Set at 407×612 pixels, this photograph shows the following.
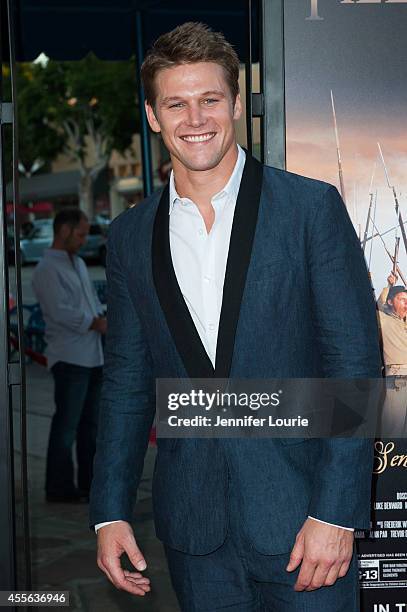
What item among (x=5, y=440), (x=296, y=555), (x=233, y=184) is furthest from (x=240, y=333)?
(x=5, y=440)

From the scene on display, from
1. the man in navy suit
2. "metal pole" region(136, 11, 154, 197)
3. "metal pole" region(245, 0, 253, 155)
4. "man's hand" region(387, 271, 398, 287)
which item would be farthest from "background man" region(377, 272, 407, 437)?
"metal pole" region(136, 11, 154, 197)

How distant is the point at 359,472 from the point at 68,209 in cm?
510

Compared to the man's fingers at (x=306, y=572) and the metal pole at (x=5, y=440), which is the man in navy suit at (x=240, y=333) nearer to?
the man's fingers at (x=306, y=572)

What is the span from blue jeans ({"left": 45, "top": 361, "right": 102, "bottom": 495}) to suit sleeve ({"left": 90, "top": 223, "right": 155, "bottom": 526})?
13.9 ft

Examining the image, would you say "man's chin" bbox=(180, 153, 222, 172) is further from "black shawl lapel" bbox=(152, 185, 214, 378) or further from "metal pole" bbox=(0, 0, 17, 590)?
"metal pole" bbox=(0, 0, 17, 590)

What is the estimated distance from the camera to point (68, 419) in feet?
23.1

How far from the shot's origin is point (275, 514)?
253 cm

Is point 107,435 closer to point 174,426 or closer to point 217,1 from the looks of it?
point 174,426

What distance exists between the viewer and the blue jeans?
22.8 ft

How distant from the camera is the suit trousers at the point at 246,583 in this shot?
252cm

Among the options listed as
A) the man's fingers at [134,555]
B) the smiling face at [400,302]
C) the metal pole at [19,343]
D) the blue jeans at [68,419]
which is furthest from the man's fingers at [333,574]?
the blue jeans at [68,419]

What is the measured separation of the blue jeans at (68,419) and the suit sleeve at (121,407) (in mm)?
4235

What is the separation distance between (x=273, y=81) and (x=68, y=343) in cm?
410

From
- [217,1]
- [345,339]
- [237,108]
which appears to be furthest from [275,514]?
[217,1]
